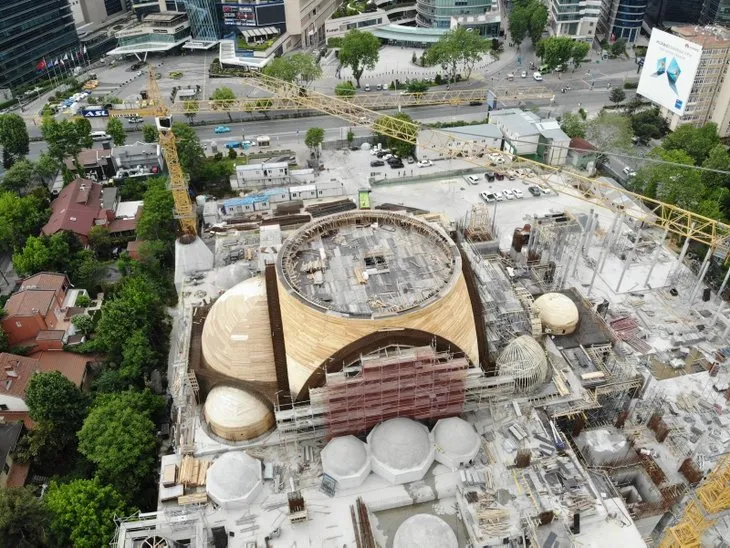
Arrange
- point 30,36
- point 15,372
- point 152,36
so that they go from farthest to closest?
point 152,36 → point 30,36 → point 15,372

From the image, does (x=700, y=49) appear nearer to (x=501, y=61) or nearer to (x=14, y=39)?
(x=501, y=61)

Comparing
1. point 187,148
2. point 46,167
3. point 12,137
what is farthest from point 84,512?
point 12,137

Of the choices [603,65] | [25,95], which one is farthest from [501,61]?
[25,95]

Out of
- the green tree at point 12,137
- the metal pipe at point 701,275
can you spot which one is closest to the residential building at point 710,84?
the metal pipe at point 701,275

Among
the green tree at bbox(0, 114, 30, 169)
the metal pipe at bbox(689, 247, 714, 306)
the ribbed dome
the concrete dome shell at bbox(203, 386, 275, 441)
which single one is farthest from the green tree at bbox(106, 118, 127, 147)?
the metal pipe at bbox(689, 247, 714, 306)

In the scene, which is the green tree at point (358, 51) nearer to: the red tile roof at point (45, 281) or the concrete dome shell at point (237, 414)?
the red tile roof at point (45, 281)

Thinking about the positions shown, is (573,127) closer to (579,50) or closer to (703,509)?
(579,50)
